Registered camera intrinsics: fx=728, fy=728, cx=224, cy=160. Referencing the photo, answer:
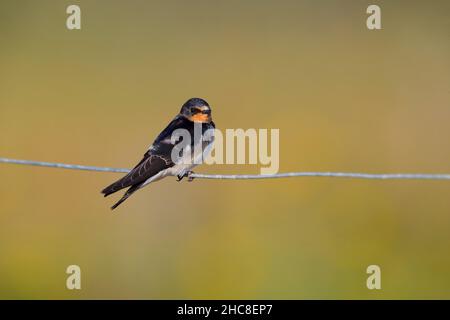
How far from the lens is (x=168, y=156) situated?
3.60m

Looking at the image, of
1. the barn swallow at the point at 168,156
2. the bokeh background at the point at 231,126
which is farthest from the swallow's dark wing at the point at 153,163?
the bokeh background at the point at 231,126

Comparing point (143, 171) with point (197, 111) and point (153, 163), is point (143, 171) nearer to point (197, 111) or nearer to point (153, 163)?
point (153, 163)

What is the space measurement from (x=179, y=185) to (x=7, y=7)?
3.39 metres

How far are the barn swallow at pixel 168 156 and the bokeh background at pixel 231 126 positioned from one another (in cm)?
103

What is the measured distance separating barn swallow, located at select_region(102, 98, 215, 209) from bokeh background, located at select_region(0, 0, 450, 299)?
40.7 inches

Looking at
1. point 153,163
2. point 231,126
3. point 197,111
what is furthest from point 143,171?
point 231,126

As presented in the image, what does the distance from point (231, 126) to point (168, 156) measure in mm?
2398

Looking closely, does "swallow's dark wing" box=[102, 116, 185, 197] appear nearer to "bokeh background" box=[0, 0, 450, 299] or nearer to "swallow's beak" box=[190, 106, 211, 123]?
"swallow's beak" box=[190, 106, 211, 123]

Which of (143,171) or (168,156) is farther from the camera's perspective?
(168,156)

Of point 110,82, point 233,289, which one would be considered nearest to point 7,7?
point 110,82

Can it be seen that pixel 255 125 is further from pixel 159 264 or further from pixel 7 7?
pixel 7 7

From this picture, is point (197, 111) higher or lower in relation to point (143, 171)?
higher

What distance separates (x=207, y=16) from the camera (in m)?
7.69

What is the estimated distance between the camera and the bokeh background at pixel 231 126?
15.2ft
